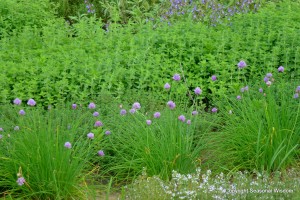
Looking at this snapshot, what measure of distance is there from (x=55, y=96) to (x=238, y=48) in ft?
7.60

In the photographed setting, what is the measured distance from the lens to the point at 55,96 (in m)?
6.59

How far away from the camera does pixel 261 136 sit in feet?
18.0

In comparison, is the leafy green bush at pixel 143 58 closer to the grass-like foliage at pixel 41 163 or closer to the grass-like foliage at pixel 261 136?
the grass-like foliage at pixel 261 136

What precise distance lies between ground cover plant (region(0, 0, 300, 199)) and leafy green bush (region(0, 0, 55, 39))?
57 cm

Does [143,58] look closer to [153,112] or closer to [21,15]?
[153,112]

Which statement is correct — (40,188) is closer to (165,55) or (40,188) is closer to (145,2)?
(165,55)

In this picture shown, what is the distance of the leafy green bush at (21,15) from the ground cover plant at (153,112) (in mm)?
569

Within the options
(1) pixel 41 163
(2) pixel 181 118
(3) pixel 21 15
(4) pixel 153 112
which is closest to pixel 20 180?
(1) pixel 41 163

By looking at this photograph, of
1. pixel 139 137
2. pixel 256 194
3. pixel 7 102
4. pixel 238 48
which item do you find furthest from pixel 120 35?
pixel 256 194

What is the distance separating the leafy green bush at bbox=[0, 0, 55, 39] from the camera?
9500 millimetres

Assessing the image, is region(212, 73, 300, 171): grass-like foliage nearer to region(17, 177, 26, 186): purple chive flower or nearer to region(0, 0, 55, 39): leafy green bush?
region(17, 177, 26, 186): purple chive flower

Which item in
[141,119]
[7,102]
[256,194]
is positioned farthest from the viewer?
[7,102]

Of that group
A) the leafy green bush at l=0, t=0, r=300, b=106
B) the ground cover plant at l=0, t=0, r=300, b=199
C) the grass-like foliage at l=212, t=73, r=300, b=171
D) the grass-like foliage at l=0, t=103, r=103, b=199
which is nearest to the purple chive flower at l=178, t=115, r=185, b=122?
the ground cover plant at l=0, t=0, r=300, b=199

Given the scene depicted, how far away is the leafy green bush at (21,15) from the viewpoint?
374 inches
